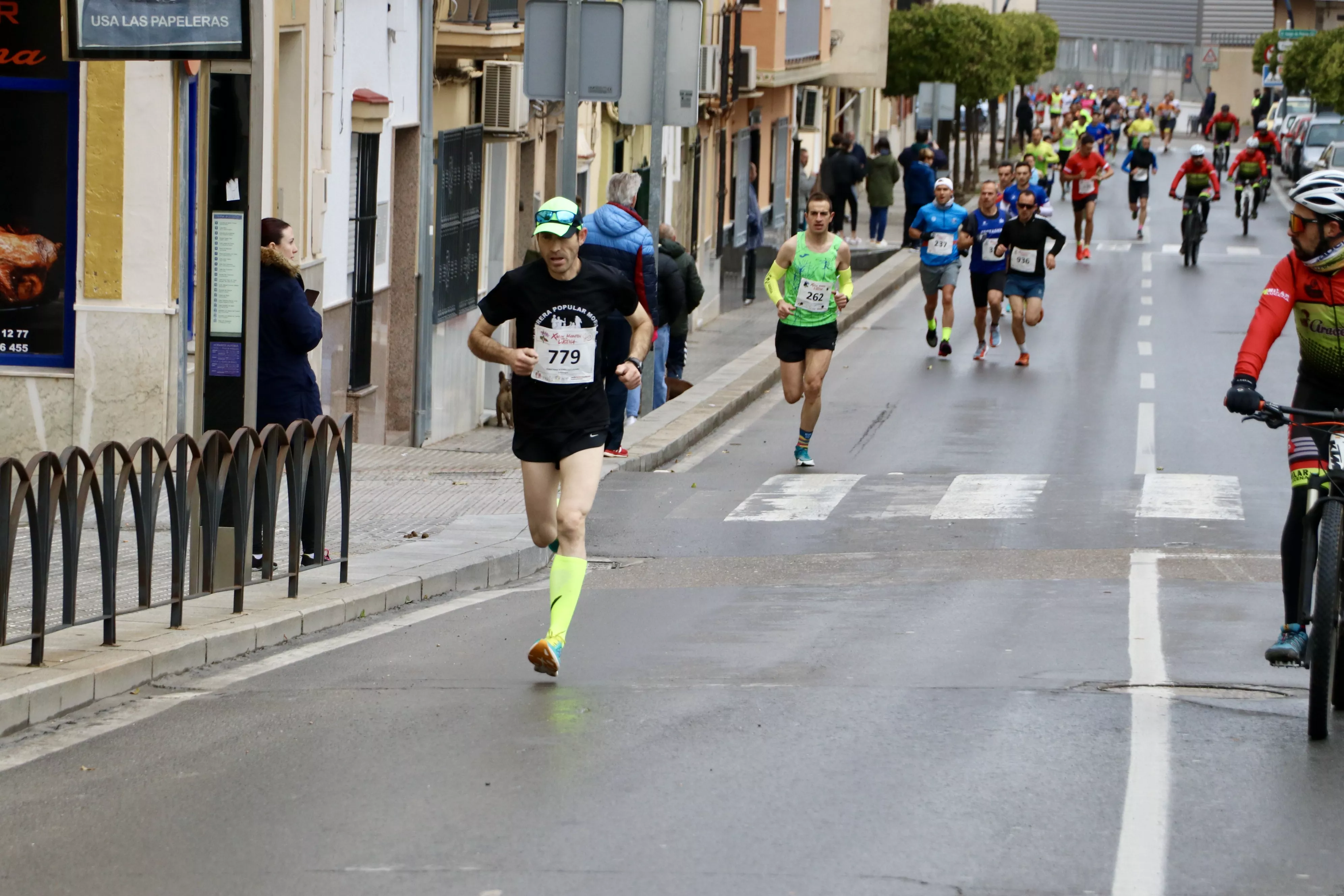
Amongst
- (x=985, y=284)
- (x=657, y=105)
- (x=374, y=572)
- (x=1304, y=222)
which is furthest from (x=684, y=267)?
(x=1304, y=222)

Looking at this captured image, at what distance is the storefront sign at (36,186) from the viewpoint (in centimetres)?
1303

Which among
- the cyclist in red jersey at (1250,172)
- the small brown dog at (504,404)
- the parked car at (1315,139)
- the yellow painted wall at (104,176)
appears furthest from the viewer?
the parked car at (1315,139)

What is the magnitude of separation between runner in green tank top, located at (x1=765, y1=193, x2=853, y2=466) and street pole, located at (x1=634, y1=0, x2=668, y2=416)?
1.67 metres

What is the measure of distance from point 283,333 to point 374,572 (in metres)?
1.19

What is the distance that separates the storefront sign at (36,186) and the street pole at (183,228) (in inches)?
23.8

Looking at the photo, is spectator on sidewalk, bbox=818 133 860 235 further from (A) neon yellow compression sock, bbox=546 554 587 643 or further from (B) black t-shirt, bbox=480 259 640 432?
(A) neon yellow compression sock, bbox=546 554 587 643

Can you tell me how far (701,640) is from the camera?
344 inches

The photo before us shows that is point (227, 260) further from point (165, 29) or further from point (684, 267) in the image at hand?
point (684, 267)

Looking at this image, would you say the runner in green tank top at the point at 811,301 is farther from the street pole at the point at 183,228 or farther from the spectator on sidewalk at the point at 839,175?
the spectator on sidewalk at the point at 839,175

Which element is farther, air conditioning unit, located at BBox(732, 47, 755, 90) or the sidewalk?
air conditioning unit, located at BBox(732, 47, 755, 90)

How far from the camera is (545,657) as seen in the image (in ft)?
25.2

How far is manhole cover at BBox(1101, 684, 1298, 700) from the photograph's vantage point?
24.2ft

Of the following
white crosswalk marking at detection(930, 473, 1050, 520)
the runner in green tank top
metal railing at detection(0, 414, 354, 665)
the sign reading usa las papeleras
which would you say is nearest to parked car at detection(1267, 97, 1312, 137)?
the runner in green tank top

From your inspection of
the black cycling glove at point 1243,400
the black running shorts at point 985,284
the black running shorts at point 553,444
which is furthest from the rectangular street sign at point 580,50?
the black cycling glove at point 1243,400
